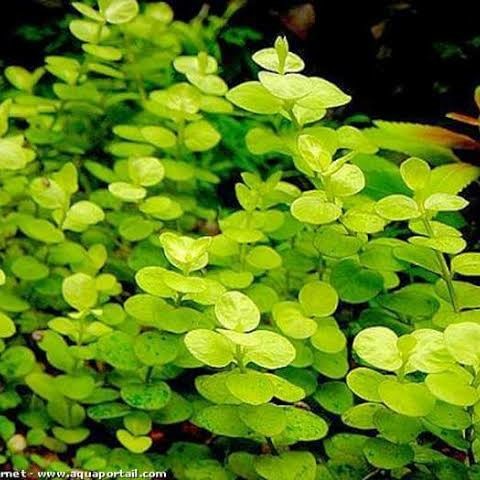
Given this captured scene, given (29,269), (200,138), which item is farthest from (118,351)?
(200,138)

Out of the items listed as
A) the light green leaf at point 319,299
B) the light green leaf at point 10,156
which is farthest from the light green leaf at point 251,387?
the light green leaf at point 10,156

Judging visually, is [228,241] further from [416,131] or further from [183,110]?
[416,131]

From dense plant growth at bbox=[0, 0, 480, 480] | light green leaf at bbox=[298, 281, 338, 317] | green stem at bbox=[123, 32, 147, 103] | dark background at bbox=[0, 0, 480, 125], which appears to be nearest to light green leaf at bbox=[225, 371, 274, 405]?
dense plant growth at bbox=[0, 0, 480, 480]

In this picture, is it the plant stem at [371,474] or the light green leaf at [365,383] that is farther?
the plant stem at [371,474]

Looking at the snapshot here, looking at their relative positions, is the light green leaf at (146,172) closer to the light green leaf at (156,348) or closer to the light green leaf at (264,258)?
the light green leaf at (264,258)

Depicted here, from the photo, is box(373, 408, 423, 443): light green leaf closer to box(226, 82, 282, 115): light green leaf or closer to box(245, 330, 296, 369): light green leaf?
box(245, 330, 296, 369): light green leaf

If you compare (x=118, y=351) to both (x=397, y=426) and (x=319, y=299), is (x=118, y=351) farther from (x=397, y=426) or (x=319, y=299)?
(x=397, y=426)
